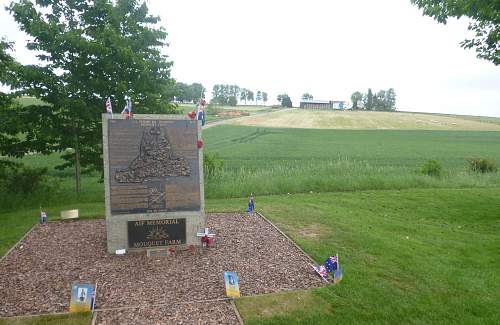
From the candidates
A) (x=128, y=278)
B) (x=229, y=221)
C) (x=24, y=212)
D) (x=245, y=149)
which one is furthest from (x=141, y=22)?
(x=245, y=149)

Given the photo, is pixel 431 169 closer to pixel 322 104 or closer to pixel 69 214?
pixel 69 214

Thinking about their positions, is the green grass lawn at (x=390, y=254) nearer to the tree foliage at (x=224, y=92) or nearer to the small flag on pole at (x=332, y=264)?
the small flag on pole at (x=332, y=264)

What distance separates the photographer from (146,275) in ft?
24.0

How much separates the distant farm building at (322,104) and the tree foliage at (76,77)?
384 feet

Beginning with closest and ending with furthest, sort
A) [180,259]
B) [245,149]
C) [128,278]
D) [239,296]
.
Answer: [239,296], [128,278], [180,259], [245,149]

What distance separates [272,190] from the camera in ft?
52.5

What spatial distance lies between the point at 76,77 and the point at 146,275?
8.45 metres

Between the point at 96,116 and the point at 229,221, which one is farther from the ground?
the point at 96,116

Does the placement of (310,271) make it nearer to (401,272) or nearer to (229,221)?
(401,272)

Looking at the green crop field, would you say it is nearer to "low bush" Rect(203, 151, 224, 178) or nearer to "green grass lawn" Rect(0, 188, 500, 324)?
"low bush" Rect(203, 151, 224, 178)

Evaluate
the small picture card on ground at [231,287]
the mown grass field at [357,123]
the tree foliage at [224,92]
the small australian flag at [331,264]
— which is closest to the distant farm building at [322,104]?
the tree foliage at [224,92]

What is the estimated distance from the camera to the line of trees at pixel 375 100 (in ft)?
414

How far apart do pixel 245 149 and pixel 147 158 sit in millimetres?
28628

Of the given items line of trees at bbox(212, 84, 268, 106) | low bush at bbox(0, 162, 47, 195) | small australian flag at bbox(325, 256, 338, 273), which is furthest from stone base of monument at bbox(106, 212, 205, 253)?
line of trees at bbox(212, 84, 268, 106)
